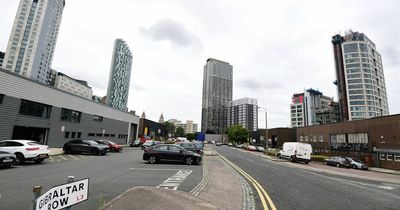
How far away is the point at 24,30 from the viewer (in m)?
123

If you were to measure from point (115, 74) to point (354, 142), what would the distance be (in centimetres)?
13309

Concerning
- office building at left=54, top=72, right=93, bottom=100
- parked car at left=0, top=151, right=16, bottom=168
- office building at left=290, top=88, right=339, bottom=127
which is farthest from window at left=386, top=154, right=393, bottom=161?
office building at left=54, top=72, right=93, bottom=100

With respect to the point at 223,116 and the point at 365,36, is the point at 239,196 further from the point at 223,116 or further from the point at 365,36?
the point at 223,116

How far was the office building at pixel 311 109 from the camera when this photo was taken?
128 meters

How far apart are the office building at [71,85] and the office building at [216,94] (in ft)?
278

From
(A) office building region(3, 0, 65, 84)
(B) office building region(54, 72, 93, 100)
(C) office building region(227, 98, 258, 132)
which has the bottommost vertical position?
(C) office building region(227, 98, 258, 132)

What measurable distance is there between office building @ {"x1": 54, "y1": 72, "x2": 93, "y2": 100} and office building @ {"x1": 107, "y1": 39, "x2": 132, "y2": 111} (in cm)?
1698

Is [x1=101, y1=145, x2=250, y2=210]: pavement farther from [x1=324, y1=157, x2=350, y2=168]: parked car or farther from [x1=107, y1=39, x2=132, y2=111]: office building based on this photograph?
[x1=107, y1=39, x2=132, y2=111]: office building

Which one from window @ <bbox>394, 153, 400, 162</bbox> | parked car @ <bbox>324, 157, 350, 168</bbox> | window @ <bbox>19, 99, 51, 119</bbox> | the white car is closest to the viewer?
the white car

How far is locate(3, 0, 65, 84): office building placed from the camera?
119688 millimetres

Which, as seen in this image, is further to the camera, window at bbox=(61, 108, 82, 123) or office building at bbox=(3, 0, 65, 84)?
office building at bbox=(3, 0, 65, 84)

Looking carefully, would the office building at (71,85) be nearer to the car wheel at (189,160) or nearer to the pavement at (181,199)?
the car wheel at (189,160)

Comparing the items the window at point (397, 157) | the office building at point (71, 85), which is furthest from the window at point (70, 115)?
the office building at point (71, 85)

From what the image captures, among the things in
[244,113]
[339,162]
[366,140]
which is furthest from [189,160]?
[244,113]
